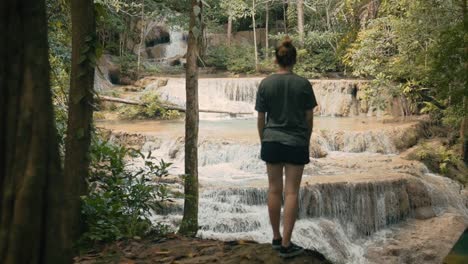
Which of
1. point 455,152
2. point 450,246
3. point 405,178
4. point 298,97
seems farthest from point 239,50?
point 298,97

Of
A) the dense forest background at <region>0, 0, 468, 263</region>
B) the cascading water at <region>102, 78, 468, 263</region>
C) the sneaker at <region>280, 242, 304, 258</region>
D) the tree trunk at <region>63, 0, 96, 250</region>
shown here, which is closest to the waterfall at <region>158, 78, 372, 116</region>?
the cascading water at <region>102, 78, 468, 263</region>

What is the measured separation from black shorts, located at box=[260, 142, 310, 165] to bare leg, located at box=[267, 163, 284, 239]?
8cm

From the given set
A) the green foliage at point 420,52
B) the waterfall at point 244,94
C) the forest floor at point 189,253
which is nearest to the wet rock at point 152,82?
the waterfall at point 244,94

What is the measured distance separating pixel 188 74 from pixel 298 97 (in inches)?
124

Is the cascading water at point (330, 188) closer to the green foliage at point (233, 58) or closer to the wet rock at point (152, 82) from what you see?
the wet rock at point (152, 82)

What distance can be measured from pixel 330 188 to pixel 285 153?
6.87m

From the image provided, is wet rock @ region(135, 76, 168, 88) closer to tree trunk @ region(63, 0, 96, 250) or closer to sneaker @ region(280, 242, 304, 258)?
tree trunk @ region(63, 0, 96, 250)

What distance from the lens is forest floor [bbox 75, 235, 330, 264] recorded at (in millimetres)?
4332

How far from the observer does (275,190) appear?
440 cm

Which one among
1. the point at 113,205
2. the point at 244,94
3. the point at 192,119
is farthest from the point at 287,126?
the point at 244,94

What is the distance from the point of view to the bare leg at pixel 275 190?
435cm

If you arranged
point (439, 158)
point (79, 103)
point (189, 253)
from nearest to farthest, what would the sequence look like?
point (189, 253), point (79, 103), point (439, 158)

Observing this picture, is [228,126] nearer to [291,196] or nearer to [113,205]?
[113,205]

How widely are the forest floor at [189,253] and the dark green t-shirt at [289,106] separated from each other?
91cm
